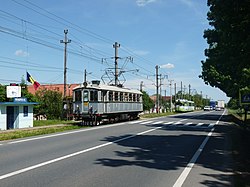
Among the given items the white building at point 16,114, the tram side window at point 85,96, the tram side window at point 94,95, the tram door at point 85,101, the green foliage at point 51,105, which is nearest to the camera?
the white building at point 16,114

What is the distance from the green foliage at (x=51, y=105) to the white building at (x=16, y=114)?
15.0 metres

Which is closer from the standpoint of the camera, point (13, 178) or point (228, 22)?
point (13, 178)

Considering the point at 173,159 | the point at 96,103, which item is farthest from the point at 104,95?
the point at 173,159

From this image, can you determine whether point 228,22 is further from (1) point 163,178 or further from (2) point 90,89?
(2) point 90,89

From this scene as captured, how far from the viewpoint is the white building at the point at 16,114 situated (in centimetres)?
2662

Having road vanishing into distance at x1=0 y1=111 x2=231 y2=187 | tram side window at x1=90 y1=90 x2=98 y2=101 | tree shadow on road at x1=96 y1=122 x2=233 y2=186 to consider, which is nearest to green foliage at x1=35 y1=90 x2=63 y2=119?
tram side window at x1=90 y1=90 x2=98 y2=101

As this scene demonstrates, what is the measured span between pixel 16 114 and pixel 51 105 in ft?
55.0

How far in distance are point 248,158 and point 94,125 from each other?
1911cm

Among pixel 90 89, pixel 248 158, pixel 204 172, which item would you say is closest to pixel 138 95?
pixel 90 89

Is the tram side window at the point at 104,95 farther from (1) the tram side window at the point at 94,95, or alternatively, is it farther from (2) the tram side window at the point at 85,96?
(2) the tram side window at the point at 85,96

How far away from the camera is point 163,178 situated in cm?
807

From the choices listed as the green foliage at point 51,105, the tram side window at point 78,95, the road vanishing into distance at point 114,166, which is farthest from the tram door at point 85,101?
the road vanishing into distance at point 114,166

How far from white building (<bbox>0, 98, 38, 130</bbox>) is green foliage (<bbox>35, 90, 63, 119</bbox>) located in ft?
49.3

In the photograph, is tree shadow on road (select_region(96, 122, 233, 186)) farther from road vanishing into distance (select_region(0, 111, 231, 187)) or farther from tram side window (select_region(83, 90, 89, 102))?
tram side window (select_region(83, 90, 89, 102))
